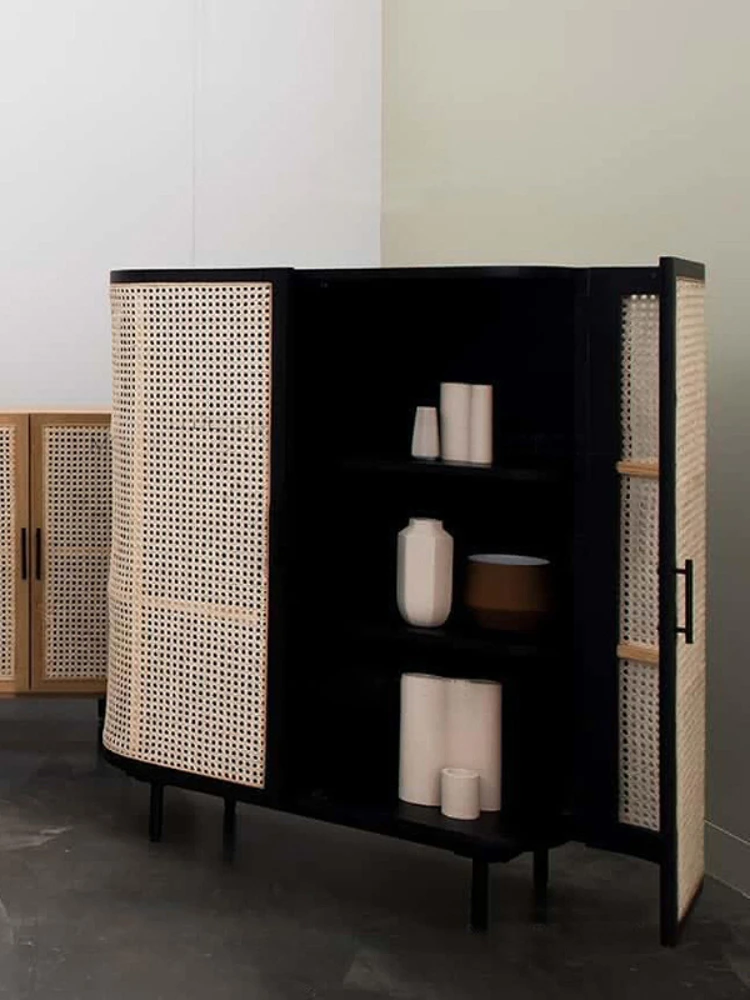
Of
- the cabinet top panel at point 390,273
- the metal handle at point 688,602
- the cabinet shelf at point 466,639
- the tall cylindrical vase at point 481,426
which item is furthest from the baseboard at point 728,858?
the cabinet top panel at point 390,273

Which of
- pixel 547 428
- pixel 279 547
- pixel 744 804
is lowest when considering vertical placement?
pixel 744 804

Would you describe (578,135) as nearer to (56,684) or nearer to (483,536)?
(483,536)

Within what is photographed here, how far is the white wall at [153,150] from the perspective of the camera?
517 cm

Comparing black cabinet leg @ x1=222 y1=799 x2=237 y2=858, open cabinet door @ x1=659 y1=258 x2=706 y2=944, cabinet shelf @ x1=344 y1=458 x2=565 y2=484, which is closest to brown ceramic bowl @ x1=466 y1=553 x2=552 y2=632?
cabinet shelf @ x1=344 y1=458 x2=565 y2=484

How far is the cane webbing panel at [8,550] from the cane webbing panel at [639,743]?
1966mm

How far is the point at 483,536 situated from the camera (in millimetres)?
3697

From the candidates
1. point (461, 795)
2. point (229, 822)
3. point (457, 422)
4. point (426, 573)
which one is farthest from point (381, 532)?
point (229, 822)

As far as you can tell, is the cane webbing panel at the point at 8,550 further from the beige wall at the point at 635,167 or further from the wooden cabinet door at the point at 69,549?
the beige wall at the point at 635,167

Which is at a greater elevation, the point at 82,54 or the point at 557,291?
the point at 82,54

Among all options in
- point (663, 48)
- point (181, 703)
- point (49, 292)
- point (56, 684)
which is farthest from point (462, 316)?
point (49, 292)

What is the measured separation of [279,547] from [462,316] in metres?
0.72

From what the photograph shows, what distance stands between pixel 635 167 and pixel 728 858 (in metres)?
1.67

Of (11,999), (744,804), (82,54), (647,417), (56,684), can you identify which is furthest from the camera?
(82,54)

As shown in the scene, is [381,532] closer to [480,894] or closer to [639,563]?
[639,563]
